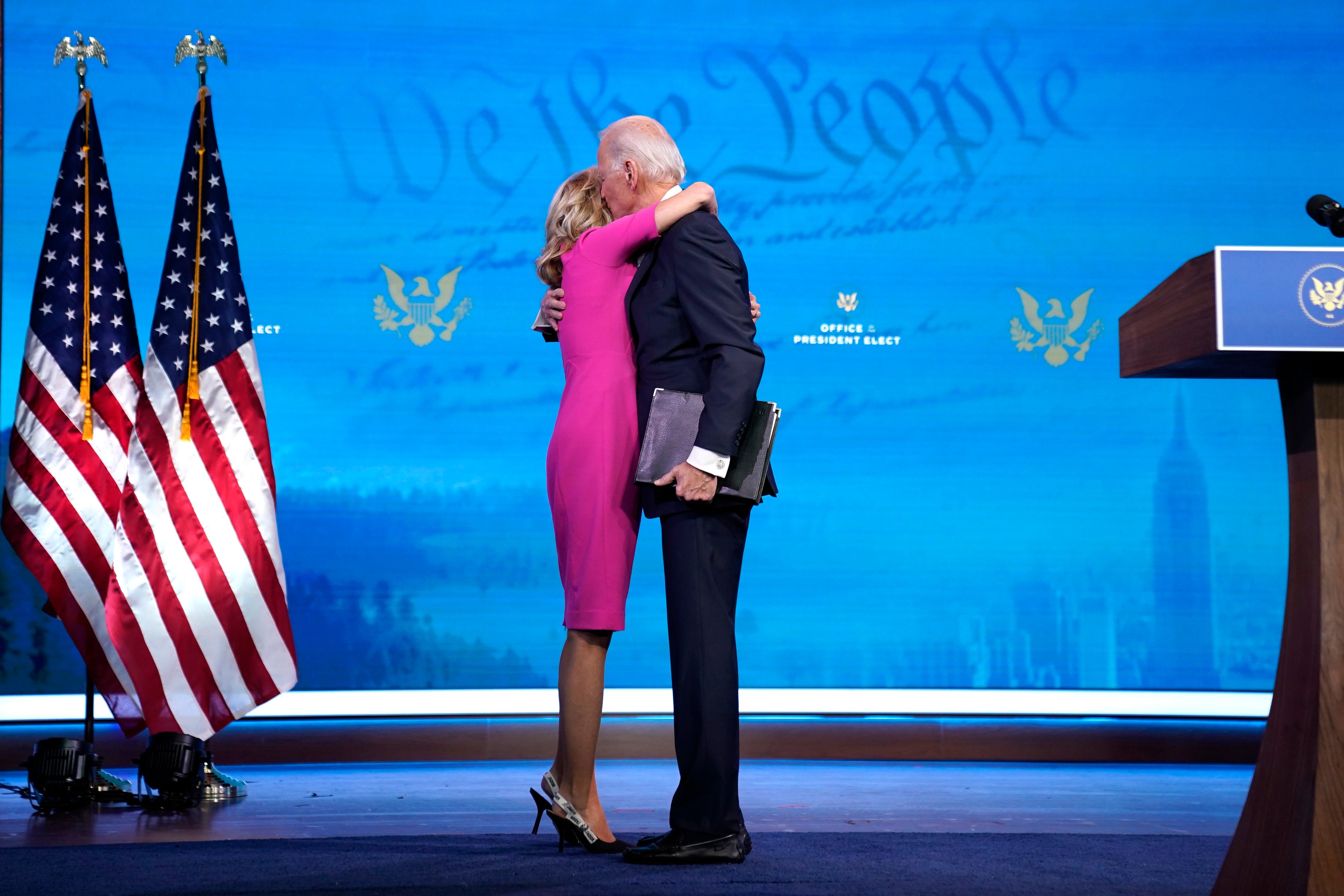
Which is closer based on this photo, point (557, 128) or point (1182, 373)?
point (1182, 373)

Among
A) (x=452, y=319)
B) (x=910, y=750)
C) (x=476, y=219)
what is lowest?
(x=910, y=750)

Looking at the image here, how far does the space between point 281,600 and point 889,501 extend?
2.00 meters

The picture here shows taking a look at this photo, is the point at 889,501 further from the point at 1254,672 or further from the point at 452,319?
the point at 452,319

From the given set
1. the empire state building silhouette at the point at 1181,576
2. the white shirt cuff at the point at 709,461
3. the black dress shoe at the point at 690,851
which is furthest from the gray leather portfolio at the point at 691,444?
the empire state building silhouette at the point at 1181,576

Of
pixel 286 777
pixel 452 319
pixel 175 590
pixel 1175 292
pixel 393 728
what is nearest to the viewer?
pixel 1175 292

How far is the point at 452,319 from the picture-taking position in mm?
4035

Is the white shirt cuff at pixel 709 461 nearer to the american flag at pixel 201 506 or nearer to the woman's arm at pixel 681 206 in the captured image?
the woman's arm at pixel 681 206

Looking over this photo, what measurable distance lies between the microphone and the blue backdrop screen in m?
2.63

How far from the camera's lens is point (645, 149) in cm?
218

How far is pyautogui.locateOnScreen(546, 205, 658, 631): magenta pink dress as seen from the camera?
2.07 m

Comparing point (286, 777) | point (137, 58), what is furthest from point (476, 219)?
point (286, 777)

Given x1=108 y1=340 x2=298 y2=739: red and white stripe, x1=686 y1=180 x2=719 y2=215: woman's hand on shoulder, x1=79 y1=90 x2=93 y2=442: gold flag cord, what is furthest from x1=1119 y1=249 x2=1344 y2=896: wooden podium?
x1=79 y1=90 x2=93 y2=442: gold flag cord

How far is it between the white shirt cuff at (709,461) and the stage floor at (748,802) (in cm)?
85

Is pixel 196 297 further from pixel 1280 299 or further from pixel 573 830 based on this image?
pixel 1280 299
